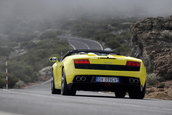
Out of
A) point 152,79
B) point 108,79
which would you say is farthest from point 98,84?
point 152,79

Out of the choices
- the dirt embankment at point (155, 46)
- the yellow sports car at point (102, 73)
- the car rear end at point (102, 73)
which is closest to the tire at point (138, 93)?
the yellow sports car at point (102, 73)

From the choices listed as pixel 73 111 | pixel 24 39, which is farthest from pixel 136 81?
pixel 24 39

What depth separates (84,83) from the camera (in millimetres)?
8984

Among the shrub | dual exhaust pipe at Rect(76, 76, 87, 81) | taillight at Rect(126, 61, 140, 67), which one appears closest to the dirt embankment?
the shrub

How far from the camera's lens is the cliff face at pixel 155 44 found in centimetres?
1745

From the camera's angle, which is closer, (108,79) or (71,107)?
(71,107)

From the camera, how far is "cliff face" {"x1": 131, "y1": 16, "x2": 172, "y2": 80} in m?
17.5

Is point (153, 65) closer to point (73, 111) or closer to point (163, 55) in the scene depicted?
point (163, 55)

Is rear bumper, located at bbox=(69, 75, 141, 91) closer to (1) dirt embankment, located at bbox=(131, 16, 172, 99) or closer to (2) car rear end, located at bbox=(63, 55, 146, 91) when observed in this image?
(2) car rear end, located at bbox=(63, 55, 146, 91)

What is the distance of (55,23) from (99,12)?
25515 millimetres

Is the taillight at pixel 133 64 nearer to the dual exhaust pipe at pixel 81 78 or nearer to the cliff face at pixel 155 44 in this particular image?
the dual exhaust pipe at pixel 81 78

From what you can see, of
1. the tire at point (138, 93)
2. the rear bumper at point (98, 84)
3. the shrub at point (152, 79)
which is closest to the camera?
the rear bumper at point (98, 84)

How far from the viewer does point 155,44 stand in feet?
63.9

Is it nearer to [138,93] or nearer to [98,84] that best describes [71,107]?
[98,84]
